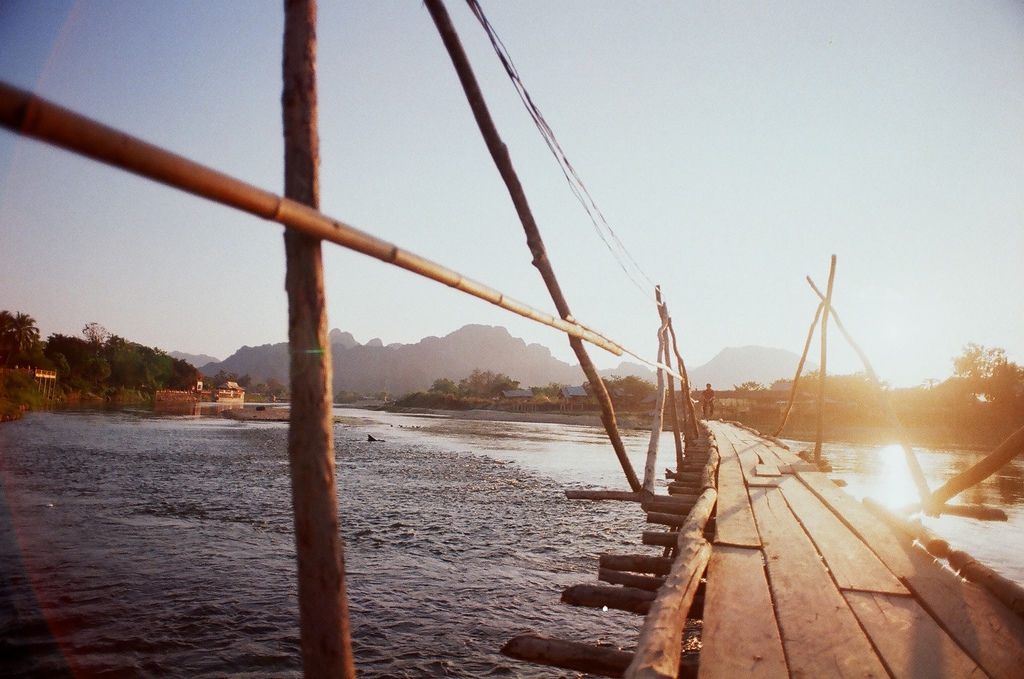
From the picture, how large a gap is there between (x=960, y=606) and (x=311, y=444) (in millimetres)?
3466

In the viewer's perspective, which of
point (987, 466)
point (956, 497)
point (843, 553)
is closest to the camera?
point (843, 553)

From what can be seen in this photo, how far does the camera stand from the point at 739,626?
260cm

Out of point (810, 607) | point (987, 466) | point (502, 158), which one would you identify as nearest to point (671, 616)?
point (810, 607)

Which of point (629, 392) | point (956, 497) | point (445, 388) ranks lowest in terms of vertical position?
point (956, 497)

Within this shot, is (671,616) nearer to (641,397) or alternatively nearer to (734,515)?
(734,515)

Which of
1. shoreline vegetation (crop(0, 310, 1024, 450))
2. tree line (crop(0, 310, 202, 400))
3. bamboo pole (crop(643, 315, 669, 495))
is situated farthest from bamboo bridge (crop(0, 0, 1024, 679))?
tree line (crop(0, 310, 202, 400))

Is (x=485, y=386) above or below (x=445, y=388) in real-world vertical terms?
above

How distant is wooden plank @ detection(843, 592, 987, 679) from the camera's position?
2.20 meters

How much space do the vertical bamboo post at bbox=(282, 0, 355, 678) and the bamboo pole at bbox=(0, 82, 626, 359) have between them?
18 cm

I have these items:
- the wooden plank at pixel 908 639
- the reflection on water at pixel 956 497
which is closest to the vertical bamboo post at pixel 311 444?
the wooden plank at pixel 908 639

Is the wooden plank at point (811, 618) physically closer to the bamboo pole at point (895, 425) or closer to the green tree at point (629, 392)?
the bamboo pole at point (895, 425)

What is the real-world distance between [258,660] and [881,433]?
52.3 meters

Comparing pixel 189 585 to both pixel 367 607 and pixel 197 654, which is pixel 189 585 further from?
pixel 367 607

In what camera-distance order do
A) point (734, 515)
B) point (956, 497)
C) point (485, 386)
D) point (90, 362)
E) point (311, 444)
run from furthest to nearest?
1. point (485, 386)
2. point (90, 362)
3. point (956, 497)
4. point (734, 515)
5. point (311, 444)
